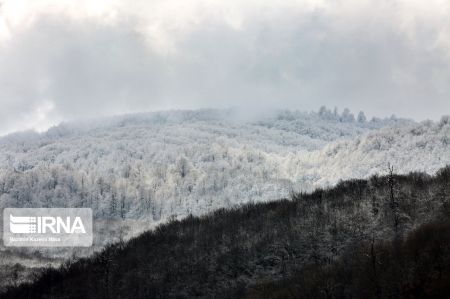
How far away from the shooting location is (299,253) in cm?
14400

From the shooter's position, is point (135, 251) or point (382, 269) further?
point (135, 251)

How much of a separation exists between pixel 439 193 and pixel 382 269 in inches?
1586

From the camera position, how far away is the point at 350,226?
14800cm

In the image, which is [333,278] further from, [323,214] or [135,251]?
[135,251]

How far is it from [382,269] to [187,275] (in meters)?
50.3

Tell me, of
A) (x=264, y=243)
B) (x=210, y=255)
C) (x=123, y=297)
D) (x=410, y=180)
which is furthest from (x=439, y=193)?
(x=123, y=297)

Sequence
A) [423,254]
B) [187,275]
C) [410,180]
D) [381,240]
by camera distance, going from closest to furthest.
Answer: [423,254] → [381,240] → [187,275] → [410,180]

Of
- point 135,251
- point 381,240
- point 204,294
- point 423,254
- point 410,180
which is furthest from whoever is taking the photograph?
point 135,251

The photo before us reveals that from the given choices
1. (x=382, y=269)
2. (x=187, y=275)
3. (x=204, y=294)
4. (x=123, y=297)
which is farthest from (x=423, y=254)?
(x=123, y=297)

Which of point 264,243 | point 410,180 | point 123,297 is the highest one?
point 410,180

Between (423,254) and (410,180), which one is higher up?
(410,180)

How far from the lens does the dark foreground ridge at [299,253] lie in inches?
4444

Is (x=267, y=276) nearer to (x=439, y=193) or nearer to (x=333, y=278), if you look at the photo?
(x=333, y=278)

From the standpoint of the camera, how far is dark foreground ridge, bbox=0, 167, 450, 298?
370ft
